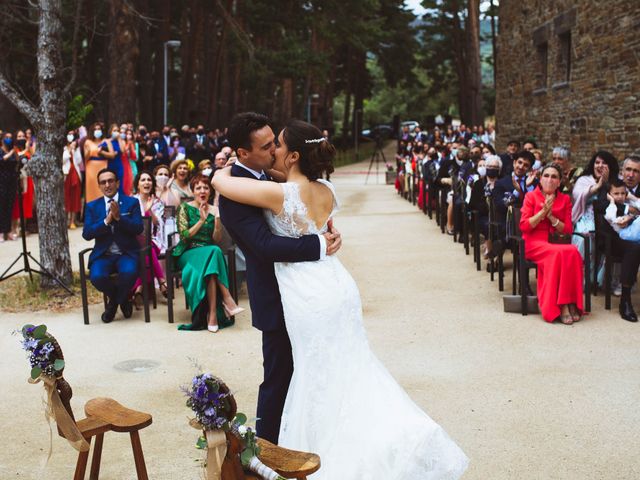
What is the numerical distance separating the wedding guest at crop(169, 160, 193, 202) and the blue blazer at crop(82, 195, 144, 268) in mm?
1349

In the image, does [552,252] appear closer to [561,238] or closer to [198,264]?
[561,238]

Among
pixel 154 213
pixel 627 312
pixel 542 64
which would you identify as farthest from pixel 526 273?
pixel 542 64

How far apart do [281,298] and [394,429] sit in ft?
2.77

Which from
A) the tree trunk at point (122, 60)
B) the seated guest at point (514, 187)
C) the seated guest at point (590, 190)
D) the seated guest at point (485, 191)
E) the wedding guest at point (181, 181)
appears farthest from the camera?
the tree trunk at point (122, 60)

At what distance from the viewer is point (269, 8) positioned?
3209 centimetres

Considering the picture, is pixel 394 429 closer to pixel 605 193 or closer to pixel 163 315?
pixel 163 315

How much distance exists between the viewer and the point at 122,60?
2158 cm

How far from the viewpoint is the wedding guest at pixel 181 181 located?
10.3 metres

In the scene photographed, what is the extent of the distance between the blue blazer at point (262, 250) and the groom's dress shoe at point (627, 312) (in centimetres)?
526

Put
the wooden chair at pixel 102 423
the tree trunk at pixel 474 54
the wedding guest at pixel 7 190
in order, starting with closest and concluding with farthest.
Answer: the wooden chair at pixel 102 423, the wedding guest at pixel 7 190, the tree trunk at pixel 474 54

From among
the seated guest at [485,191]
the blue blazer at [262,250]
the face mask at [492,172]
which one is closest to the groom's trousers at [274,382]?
the blue blazer at [262,250]

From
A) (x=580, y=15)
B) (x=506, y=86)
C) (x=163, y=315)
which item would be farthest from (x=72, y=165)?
(x=506, y=86)

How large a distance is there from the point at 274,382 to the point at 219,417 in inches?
45.3

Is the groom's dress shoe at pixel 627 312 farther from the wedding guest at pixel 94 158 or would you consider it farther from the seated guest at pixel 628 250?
the wedding guest at pixel 94 158
